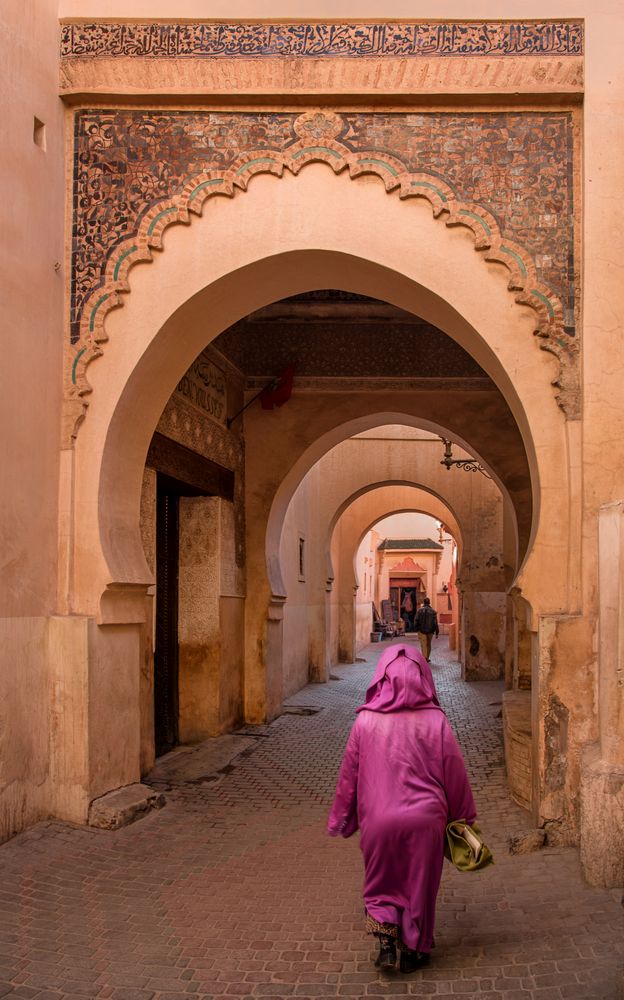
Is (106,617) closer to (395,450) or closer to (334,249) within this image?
(334,249)

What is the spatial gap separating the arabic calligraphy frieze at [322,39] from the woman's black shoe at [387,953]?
517 cm

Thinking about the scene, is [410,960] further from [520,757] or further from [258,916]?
[520,757]

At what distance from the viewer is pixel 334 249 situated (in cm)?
597

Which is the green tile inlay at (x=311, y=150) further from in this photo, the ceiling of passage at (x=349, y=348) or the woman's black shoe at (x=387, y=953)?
the woman's black shoe at (x=387, y=953)

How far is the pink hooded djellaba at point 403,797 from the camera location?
3566 millimetres

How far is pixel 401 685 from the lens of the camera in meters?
3.73

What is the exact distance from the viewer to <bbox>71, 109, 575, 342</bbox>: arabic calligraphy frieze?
5.81 meters

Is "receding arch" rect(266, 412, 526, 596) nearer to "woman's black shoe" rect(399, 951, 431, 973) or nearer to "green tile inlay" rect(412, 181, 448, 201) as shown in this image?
"green tile inlay" rect(412, 181, 448, 201)

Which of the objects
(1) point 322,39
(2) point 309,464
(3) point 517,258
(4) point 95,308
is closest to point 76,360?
(4) point 95,308

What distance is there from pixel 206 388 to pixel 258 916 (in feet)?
18.1

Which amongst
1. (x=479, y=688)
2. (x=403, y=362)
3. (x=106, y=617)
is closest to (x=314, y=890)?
(x=106, y=617)

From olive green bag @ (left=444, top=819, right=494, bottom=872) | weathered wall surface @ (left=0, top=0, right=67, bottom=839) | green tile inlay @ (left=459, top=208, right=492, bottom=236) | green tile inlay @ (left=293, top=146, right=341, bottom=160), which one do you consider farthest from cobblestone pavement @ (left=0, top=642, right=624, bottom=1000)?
green tile inlay @ (left=293, top=146, right=341, bottom=160)

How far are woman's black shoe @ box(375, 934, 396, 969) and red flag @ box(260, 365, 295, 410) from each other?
7.11 m

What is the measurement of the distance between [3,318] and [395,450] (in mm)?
12034
